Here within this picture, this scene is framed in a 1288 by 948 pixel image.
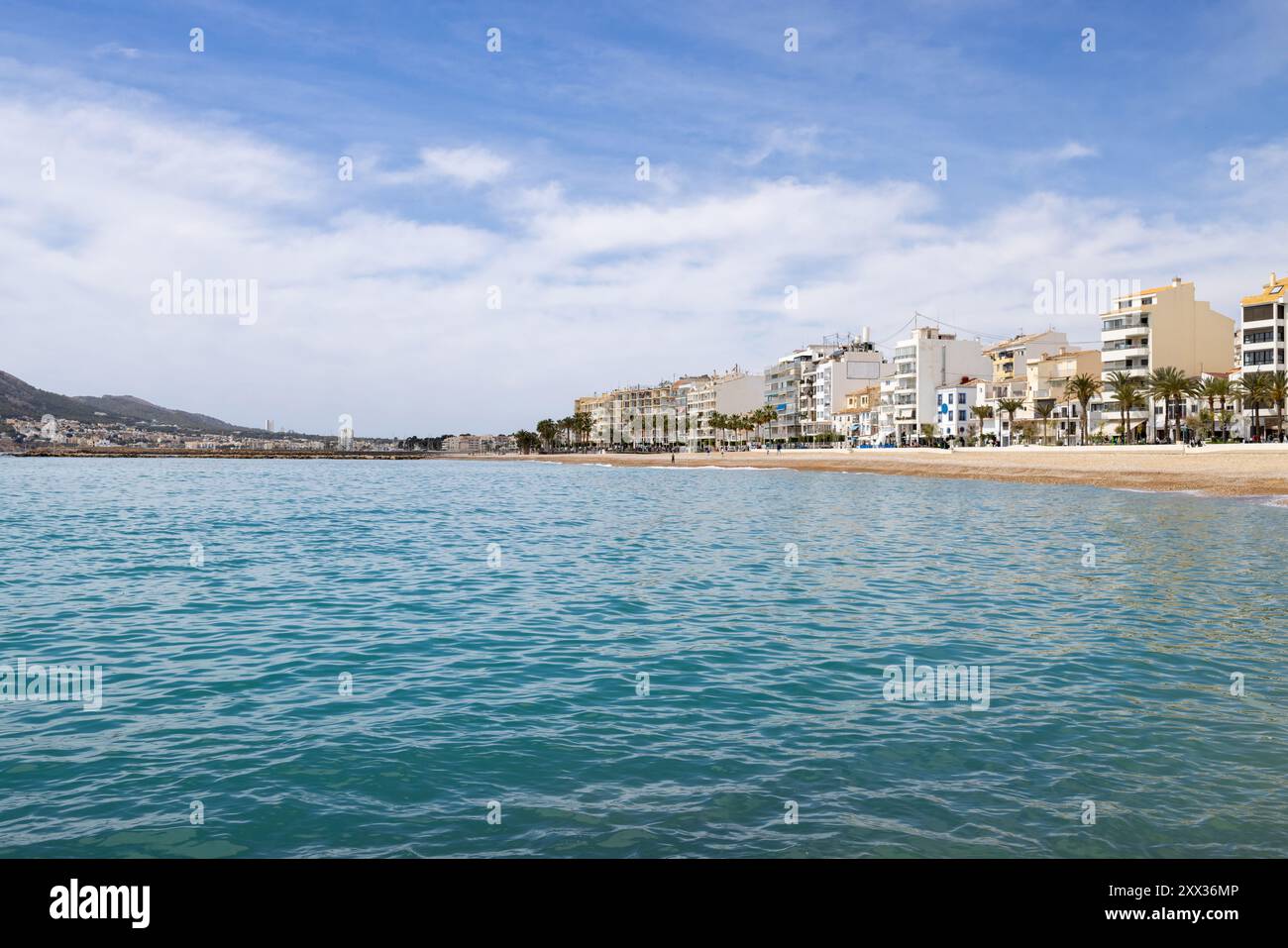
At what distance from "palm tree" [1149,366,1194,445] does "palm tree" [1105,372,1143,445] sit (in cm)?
181

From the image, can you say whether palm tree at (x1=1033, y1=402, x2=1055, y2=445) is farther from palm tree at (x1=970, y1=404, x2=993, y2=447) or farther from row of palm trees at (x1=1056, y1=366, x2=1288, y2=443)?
row of palm trees at (x1=1056, y1=366, x2=1288, y2=443)

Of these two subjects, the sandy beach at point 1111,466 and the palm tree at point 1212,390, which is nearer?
the sandy beach at point 1111,466

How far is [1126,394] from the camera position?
107750 mm

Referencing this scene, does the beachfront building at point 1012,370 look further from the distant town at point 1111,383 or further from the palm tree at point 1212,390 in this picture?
the palm tree at point 1212,390

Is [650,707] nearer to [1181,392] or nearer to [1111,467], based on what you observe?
[1111,467]

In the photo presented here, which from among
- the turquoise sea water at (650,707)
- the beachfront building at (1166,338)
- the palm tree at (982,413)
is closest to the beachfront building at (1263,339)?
the beachfront building at (1166,338)

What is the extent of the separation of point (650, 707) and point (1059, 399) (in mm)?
132891

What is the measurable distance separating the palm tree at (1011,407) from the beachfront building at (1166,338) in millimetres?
15812

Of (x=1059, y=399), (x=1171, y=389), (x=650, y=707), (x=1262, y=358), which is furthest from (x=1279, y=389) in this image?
(x=650, y=707)

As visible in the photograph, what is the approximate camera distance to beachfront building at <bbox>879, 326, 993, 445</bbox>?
16025 cm

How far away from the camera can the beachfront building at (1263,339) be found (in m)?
104
